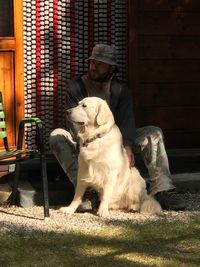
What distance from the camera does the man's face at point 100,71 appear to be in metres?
6.12

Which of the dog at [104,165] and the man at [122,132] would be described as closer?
the dog at [104,165]

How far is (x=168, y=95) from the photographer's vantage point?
7363mm

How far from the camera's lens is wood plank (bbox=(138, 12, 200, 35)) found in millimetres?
7184

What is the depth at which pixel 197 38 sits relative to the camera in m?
7.34

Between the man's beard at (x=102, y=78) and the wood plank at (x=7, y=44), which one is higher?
the wood plank at (x=7, y=44)

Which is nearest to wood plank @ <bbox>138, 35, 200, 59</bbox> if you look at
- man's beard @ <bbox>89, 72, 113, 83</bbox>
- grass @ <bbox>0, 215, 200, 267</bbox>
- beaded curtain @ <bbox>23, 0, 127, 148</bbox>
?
beaded curtain @ <bbox>23, 0, 127, 148</bbox>

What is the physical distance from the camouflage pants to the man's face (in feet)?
1.86

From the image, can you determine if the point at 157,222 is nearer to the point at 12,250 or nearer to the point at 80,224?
the point at 80,224

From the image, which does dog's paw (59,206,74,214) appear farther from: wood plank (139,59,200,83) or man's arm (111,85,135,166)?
wood plank (139,59,200,83)

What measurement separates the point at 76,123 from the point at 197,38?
212cm

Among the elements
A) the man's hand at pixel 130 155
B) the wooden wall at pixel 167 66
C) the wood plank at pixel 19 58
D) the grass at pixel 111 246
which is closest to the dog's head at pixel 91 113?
the man's hand at pixel 130 155

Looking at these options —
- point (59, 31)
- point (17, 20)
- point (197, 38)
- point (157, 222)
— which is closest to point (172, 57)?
point (197, 38)

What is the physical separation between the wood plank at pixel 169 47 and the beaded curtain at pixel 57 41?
27 cm

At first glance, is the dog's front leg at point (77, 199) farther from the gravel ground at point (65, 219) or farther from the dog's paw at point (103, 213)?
the dog's paw at point (103, 213)
